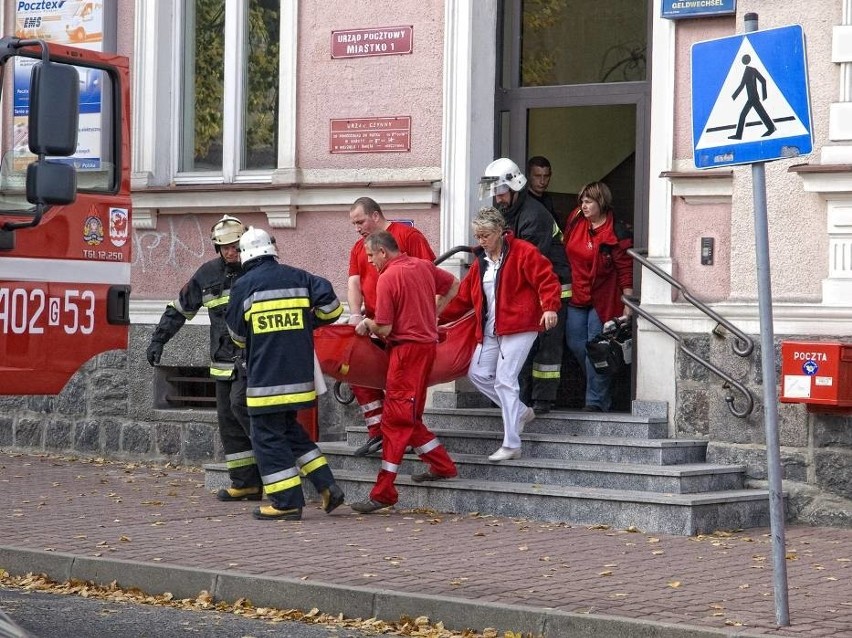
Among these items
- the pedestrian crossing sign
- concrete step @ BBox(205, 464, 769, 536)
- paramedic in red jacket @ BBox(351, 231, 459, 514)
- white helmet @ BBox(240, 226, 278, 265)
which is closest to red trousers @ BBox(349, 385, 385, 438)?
concrete step @ BBox(205, 464, 769, 536)

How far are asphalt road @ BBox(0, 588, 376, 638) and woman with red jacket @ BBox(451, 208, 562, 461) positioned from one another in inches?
147

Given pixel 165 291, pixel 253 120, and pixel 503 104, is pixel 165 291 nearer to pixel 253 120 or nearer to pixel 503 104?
pixel 253 120

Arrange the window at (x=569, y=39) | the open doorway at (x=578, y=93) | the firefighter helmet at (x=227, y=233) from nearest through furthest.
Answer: the firefighter helmet at (x=227, y=233) → the open doorway at (x=578, y=93) → the window at (x=569, y=39)

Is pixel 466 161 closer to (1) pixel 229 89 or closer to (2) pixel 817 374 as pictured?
(1) pixel 229 89

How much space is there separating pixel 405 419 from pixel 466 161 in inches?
113

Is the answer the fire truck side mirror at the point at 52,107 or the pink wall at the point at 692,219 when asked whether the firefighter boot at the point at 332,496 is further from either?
the fire truck side mirror at the point at 52,107

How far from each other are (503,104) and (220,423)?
3.71m

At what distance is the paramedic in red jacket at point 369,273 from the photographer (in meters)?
11.8

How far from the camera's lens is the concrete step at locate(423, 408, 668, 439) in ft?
37.8

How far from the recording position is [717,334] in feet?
37.0

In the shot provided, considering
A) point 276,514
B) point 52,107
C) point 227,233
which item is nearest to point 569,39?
point 227,233

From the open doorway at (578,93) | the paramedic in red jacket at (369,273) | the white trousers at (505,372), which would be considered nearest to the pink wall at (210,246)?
the paramedic in red jacket at (369,273)

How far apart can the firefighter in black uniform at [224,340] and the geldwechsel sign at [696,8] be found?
354 cm

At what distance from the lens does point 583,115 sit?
1423 cm
